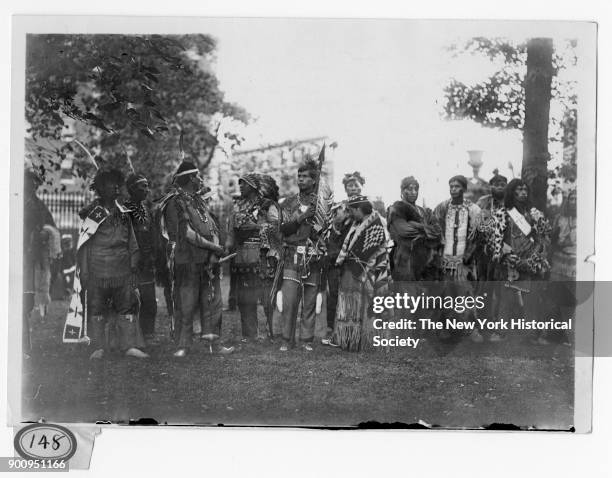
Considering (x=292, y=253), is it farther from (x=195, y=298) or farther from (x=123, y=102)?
(x=123, y=102)

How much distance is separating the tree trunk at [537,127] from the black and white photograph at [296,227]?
18mm

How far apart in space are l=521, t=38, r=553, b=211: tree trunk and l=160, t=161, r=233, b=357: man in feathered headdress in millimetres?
2709

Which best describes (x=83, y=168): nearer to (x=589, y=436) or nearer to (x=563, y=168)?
(x=563, y=168)

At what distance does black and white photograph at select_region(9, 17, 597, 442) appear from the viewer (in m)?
7.21

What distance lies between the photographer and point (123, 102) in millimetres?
7320

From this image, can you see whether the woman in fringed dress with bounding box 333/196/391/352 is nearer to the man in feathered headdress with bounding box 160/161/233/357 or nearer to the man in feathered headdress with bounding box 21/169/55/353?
the man in feathered headdress with bounding box 160/161/233/357

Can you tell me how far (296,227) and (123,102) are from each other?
6.00ft

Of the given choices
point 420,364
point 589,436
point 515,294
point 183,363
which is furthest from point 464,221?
point 183,363

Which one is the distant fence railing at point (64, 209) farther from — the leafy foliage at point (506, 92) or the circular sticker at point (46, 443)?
the leafy foliage at point (506, 92)

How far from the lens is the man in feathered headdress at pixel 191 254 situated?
24.0 ft

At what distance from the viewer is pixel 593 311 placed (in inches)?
286

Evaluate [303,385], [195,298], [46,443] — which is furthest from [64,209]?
[303,385]

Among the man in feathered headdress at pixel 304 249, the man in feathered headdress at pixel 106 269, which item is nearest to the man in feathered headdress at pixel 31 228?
the man in feathered headdress at pixel 106 269

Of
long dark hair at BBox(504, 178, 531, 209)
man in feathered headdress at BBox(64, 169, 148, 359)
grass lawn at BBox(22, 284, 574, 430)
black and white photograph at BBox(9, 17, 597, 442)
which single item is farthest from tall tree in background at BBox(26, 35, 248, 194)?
long dark hair at BBox(504, 178, 531, 209)
